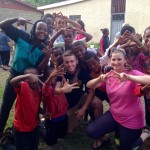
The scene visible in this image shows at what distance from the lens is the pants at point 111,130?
3272 millimetres

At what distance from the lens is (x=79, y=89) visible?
13.1 feet

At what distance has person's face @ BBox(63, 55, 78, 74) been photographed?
3590mm

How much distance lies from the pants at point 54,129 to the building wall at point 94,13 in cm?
1371

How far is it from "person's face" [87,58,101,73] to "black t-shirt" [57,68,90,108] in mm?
117

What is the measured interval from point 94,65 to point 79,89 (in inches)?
18.8

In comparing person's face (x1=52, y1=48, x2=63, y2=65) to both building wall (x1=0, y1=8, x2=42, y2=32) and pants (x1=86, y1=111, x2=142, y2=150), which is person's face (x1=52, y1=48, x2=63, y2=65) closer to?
pants (x1=86, y1=111, x2=142, y2=150)

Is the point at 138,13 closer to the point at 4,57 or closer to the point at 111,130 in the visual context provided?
the point at 4,57

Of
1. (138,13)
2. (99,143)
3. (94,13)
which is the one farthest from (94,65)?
(94,13)

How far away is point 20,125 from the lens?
3.13 meters

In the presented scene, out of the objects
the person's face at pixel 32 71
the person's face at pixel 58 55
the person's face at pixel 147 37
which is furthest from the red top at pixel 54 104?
the person's face at pixel 147 37

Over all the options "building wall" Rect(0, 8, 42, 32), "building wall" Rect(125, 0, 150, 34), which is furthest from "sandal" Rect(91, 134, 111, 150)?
"building wall" Rect(0, 8, 42, 32)

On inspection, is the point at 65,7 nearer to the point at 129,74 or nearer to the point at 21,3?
the point at 21,3

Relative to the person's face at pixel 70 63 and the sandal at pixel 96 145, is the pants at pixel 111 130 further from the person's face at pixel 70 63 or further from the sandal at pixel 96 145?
the person's face at pixel 70 63

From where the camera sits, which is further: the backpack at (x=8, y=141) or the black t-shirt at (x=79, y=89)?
the black t-shirt at (x=79, y=89)
